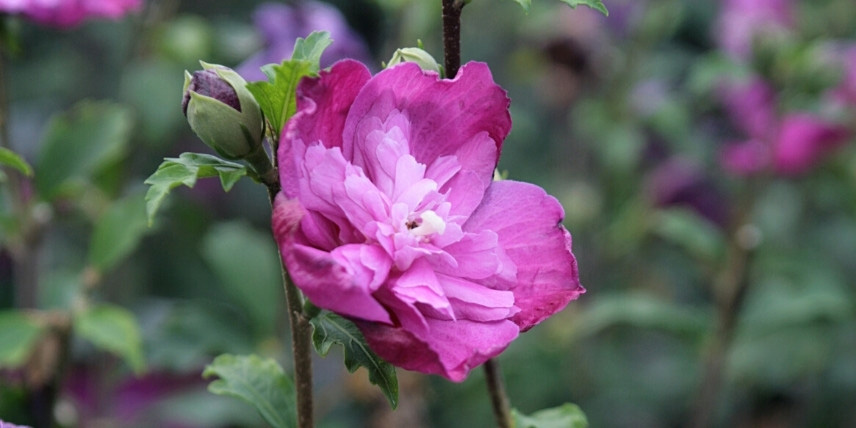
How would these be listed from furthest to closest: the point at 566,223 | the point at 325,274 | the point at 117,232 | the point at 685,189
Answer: the point at 685,189, the point at 566,223, the point at 117,232, the point at 325,274

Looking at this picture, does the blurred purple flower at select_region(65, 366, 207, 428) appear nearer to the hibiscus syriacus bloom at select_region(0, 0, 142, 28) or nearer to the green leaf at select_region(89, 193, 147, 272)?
the green leaf at select_region(89, 193, 147, 272)

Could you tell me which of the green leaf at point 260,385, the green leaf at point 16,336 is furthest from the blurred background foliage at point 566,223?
the green leaf at point 260,385

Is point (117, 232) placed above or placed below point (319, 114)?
below

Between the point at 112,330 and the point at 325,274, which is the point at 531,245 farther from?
the point at 112,330

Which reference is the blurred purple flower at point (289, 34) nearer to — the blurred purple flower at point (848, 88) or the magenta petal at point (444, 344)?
the magenta petal at point (444, 344)

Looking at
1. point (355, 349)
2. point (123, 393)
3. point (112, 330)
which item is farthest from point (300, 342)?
point (123, 393)

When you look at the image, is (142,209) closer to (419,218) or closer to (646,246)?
(419,218)
